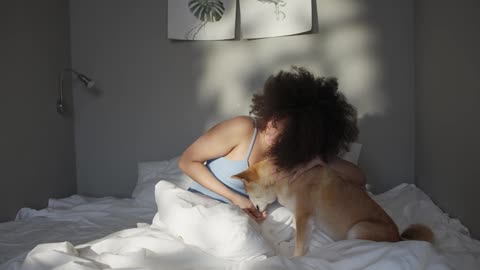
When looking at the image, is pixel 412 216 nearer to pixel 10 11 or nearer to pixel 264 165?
pixel 264 165

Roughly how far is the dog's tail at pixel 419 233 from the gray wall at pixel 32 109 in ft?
6.60

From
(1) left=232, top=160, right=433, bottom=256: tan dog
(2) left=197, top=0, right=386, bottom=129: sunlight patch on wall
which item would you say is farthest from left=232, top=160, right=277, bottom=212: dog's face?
(2) left=197, top=0, right=386, bottom=129: sunlight patch on wall

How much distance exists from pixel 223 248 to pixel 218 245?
0.02 m

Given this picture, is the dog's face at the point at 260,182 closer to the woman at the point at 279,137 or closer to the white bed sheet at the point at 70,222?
the woman at the point at 279,137

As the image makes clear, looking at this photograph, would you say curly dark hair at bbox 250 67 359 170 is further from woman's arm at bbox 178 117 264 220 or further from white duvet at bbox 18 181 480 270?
white duvet at bbox 18 181 480 270

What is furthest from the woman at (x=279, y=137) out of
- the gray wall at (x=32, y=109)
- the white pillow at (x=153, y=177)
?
the gray wall at (x=32, y=109)

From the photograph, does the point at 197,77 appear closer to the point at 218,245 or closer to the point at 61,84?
the point at 61,84

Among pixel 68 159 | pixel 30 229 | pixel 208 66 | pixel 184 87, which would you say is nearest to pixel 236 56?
pixel 208 66

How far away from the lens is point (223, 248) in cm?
123

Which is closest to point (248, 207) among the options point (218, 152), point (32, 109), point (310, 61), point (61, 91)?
point (218, 152)

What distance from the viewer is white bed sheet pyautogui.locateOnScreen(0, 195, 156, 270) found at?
5.53 ft

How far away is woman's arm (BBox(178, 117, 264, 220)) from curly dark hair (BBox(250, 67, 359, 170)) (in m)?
0.10

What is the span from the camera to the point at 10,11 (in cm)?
216

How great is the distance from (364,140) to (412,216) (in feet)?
2.71
